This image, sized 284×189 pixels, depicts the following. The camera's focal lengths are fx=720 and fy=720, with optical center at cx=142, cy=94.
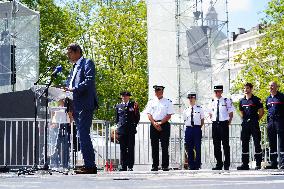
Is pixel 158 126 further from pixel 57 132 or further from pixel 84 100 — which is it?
pixel 84 100

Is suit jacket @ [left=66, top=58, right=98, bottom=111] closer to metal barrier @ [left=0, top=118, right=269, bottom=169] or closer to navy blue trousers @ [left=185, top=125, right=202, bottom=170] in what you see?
metal barrier @ [left=0, top=118, right=269, bottom=169]

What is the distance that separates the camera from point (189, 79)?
26.3 m

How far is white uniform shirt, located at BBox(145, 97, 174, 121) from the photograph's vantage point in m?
14.4

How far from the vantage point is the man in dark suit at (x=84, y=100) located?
10.1 m

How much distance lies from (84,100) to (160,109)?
13.9 ft

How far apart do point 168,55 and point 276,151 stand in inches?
501

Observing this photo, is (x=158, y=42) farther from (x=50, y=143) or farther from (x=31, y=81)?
(x=50, y=143)

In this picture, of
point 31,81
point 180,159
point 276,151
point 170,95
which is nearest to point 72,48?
point 276,151

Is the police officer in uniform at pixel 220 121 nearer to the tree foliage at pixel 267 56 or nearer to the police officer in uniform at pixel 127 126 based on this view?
the police officer in uniform at pixel 127 126

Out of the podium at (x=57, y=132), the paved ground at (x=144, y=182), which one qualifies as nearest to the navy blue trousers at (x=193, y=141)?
the podium at (x=57, y=132)

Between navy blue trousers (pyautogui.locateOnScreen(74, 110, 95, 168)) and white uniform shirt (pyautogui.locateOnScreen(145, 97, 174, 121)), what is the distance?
13.6 ft

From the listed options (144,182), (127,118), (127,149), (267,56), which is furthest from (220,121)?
(267,56)

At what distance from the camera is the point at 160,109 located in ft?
47.2

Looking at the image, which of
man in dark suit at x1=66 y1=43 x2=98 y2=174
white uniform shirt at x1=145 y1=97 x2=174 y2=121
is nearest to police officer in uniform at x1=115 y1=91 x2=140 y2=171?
white uniform shirt at x1=145 y1=97 x2=174 y2=121
